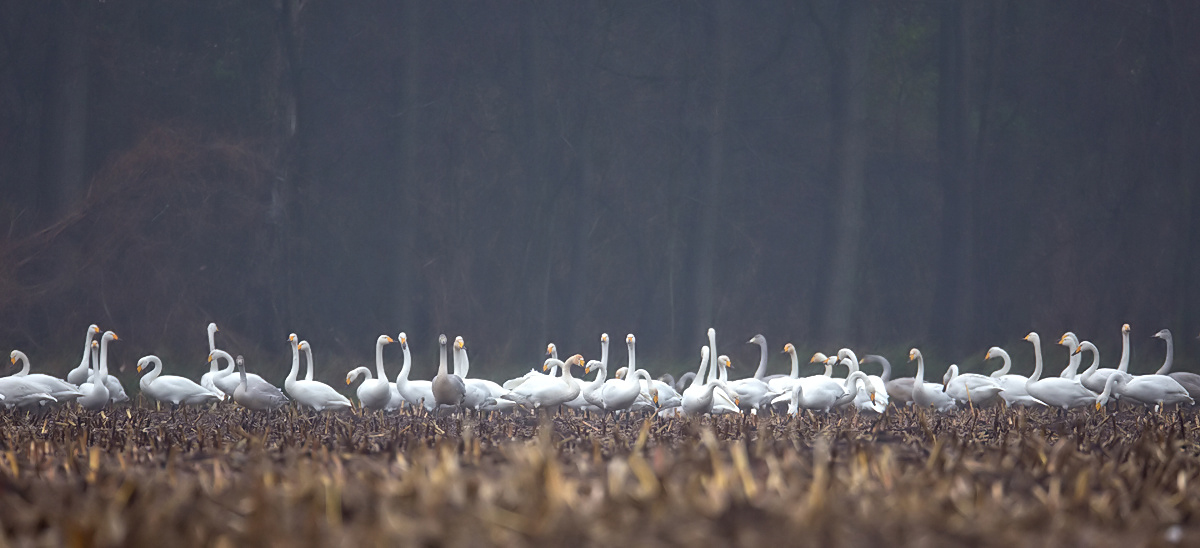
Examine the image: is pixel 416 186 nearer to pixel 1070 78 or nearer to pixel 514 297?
pixel 514 297

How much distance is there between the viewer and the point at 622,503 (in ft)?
10.8

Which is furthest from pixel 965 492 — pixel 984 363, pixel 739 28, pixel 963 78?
pixel 739 28

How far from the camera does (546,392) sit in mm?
11477

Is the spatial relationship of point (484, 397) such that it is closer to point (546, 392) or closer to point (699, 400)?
point (546, 392)

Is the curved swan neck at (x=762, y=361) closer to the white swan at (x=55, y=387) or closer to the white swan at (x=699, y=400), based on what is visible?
the white swan at (x=699, y=400)

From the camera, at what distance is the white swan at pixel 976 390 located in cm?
1212

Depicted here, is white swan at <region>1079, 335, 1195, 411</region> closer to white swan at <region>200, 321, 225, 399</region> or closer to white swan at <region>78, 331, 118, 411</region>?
white swan at <region>200, 321, 225, 399</region>

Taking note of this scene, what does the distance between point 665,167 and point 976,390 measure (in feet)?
29.5

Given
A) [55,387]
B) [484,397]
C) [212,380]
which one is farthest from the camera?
[212,380]

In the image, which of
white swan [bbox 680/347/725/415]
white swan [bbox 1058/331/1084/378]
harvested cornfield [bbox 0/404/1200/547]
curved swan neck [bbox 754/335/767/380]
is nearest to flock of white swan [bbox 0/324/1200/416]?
white swan [bbox 680/347/725/415]

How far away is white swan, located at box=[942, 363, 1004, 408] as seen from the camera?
12125mm

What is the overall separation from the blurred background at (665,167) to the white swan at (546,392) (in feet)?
19.3

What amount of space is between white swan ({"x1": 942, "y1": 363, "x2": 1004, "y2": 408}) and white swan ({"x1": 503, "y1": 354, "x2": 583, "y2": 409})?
13.3ft

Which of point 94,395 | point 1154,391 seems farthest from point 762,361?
point 94,395
